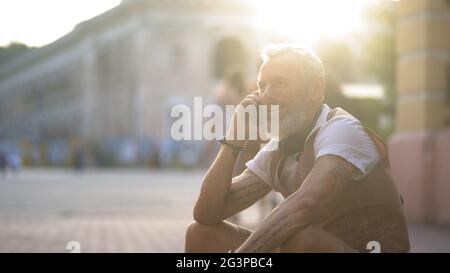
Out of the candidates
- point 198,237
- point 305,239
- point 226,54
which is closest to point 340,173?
point 305,239

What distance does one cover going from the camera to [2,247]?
23.8ft

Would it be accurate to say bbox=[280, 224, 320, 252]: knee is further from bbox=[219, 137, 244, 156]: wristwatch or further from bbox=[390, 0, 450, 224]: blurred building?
bbox=[390, 0, 450, 224]: blurred building

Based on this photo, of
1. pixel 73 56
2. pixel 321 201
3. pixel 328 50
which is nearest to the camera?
pixel 321 201

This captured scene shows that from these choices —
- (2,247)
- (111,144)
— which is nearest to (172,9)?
(111,144)

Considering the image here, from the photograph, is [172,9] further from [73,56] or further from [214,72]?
[73,56]

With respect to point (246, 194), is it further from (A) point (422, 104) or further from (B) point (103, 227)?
(A) point (422, 104)

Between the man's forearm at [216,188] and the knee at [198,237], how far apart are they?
0.12ft

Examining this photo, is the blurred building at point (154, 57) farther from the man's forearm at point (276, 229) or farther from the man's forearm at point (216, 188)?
the man's forearm at point (276, 229)

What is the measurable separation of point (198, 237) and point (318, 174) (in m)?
0.77

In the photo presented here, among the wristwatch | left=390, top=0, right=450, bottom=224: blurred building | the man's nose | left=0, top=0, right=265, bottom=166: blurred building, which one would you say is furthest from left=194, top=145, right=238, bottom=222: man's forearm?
left=0, top=0, right=265, bottom=166: blurred building

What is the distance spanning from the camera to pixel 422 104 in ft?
37.8

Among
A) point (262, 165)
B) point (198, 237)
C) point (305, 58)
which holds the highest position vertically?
point (305, 58)
